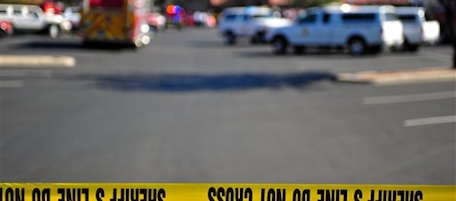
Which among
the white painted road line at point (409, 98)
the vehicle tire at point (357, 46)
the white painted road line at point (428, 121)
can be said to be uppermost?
the white painted road line at point (428, 121)

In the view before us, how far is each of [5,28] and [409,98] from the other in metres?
27.1

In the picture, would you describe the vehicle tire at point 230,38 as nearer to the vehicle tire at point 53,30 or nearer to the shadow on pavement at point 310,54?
the shadow on pavement at point 310,54

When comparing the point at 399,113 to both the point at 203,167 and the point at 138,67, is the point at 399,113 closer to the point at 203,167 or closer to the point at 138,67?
the point at 203,167

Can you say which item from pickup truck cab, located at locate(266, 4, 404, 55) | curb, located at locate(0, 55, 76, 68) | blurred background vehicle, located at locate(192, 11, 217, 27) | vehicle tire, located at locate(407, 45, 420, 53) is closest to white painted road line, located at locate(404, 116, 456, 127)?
curb, located at locate(0, 55, 76, 68)

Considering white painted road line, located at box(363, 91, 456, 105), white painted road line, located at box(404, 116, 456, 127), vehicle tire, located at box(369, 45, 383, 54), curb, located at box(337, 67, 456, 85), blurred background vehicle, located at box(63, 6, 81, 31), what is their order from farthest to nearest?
blurred background vehicle, located at box(63, 6, 81, 31) → vehicle tire, located at box(369, 45, 383, 54) → curb, located at box(337, 67, 456, 85) → white painted road line, located at box(363, 91, 456, 105) → white painted road line, located at box(404, 116, 456, 127)

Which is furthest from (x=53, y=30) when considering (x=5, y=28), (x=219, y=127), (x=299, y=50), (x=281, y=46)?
(x=219, y=127)

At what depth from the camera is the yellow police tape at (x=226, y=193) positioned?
A: 15.7 ft

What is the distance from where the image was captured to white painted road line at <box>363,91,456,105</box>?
17.6 metres

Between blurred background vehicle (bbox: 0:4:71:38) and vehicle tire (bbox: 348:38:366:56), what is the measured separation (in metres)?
16.1

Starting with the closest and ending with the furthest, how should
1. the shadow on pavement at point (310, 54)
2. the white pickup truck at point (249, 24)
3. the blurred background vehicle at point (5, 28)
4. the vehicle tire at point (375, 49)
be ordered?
the shadow on pavement at point (310, 54) → the vehicle tire at point (375, 49) → the blurred background vehicle at point (5, 28) → the white pickup truck at point (249, 24)

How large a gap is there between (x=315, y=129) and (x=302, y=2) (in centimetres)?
8334

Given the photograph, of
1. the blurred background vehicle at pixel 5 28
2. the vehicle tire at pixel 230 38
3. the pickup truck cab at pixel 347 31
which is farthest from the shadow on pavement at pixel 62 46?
the vehicle tire at pixel 230 38

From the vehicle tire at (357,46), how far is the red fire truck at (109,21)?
845 centimetres

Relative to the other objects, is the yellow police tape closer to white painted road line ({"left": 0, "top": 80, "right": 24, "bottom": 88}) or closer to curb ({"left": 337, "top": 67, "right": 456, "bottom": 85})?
white painted road line ({"left": 0, "top": 80, "right": 24, "bottom": 88})
